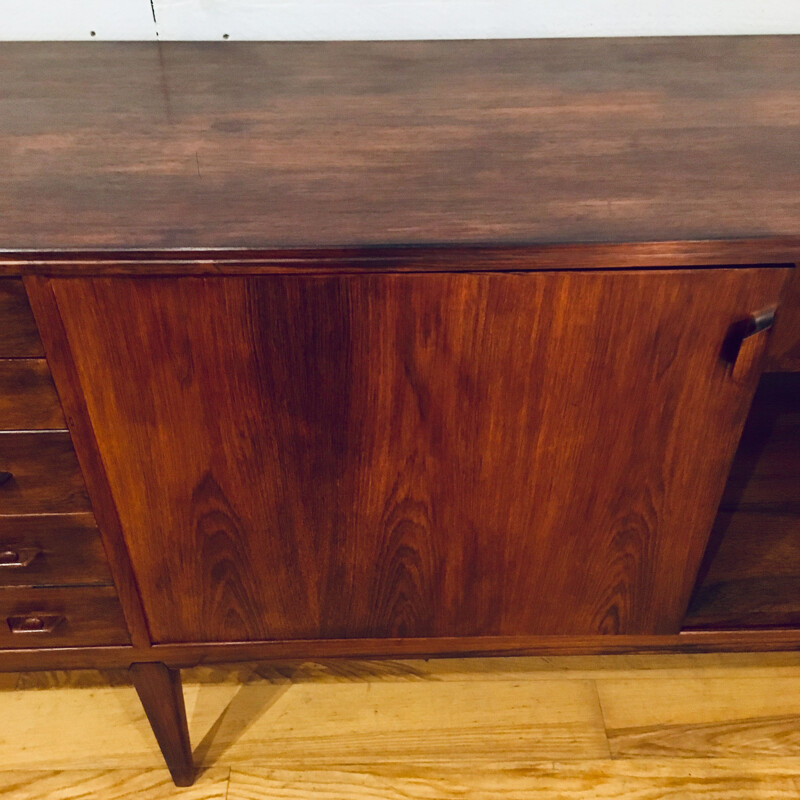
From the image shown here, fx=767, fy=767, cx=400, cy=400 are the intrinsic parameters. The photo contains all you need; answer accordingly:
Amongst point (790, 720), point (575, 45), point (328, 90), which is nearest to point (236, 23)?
point (328, 90)

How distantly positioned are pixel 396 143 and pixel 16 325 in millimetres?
333

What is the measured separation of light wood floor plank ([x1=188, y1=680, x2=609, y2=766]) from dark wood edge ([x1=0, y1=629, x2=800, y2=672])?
210 millimetres

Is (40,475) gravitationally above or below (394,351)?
below

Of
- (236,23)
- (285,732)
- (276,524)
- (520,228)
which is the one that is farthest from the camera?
(285,732)

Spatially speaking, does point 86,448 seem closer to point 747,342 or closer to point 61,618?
point 61,618

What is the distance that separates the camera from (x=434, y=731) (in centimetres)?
98

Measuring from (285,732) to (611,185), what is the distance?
2.54 ft

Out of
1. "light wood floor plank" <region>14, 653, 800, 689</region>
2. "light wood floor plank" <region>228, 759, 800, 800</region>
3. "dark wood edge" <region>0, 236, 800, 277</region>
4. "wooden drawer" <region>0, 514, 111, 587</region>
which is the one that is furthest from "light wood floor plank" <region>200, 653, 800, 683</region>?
"dark wood edge" <region>0, 236, 800, 277</region>

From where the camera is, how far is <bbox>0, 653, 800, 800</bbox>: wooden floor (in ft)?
3.05

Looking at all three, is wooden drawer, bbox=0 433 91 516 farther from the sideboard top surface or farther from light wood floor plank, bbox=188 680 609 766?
light wood floor plank, bbox=188 680 609 766

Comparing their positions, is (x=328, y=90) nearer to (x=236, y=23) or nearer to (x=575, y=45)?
(x=236, y=23)

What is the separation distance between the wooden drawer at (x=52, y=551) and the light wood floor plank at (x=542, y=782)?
384 millimetres

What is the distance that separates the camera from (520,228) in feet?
1.75

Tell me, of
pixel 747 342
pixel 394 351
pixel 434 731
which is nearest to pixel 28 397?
pixel 394 351
